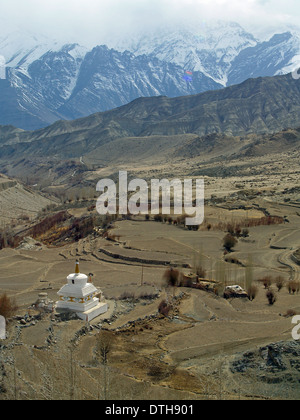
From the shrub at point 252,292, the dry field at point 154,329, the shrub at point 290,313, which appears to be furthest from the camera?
the shrub at point 252,292

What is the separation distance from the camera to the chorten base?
25.3m

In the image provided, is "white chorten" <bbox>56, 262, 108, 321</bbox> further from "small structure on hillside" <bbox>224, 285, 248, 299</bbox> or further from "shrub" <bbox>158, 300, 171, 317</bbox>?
"small structure on hillside" <bbox>224, 285, 248, 299</bbox>

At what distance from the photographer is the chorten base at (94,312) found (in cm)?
2531

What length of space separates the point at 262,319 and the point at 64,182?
12123 cm

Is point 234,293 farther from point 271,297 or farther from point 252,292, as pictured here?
point 271,297

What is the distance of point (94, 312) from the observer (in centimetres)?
2602

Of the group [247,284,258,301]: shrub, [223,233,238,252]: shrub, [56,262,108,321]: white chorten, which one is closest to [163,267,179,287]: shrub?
[247,284,258,301]: shrub

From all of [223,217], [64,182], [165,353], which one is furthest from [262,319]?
[64,182]

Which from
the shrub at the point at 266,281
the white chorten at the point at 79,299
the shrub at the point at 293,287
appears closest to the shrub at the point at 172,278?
the shrub at the point at 266,281

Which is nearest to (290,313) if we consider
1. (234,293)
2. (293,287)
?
(234,293)

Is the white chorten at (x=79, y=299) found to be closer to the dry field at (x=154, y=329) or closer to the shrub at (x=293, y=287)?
the dry field at (x=154, y=329)
